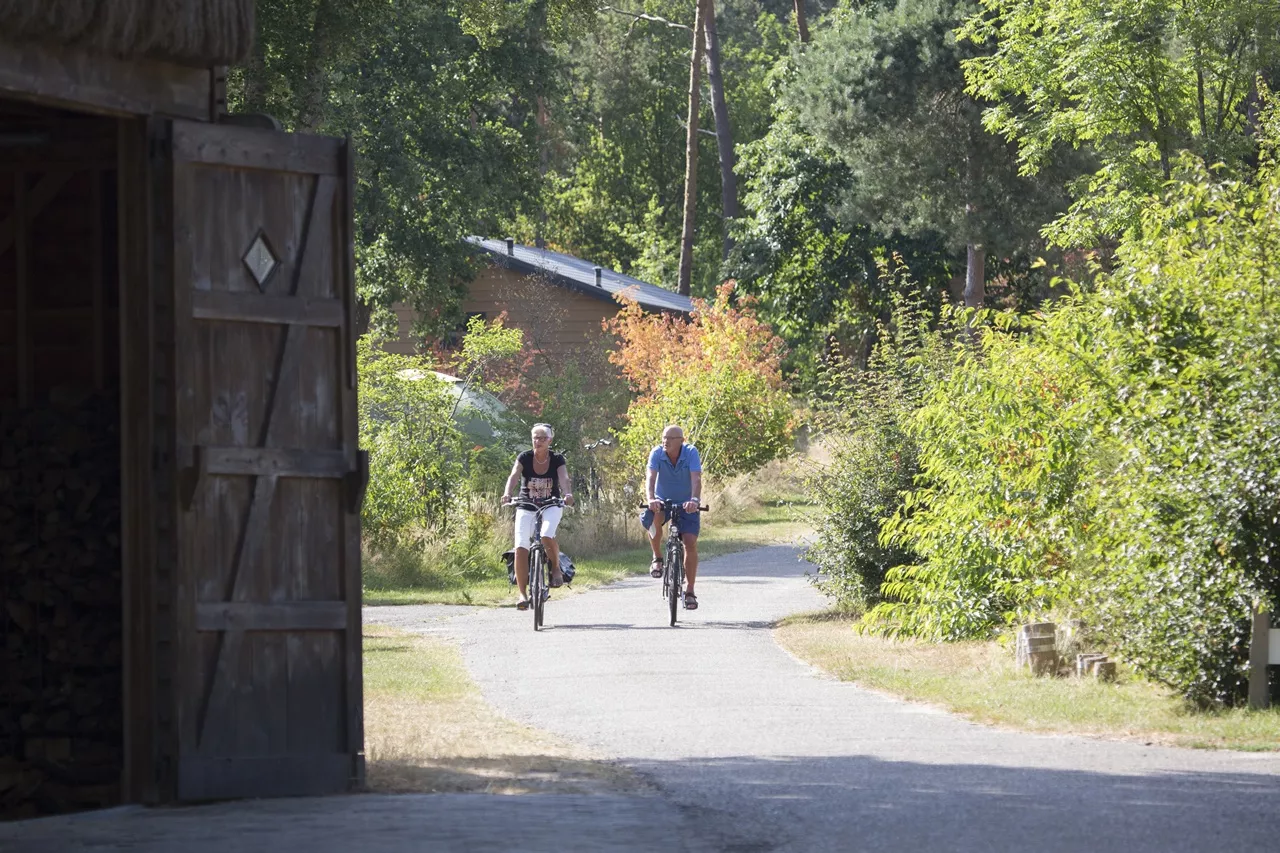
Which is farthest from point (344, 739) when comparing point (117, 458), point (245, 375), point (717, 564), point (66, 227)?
point (717, 564)

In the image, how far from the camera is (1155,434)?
474 inches

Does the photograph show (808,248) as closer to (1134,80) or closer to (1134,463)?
(1134,80)

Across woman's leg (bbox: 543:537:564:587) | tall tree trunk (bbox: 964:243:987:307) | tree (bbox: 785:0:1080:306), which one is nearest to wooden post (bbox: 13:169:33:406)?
woman's leg (bbox: 543:537:564:587)

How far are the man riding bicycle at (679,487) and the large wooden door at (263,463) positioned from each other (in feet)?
30.1

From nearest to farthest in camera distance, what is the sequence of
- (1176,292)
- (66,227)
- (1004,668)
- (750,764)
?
1. (750,764)
2. (66,227)
3. (1176,292)
4. (1004,668)

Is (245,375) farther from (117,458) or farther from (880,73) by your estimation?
(880,73)

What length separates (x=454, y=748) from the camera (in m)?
10.3

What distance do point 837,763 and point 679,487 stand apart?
898cm

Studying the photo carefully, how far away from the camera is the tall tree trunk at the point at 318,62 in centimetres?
1370

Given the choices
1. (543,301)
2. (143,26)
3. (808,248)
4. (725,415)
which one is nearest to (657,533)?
(143,26)

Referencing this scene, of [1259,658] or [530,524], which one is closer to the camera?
[1259,658]

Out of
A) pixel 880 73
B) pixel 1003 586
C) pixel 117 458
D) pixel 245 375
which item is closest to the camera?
pixel 245 375

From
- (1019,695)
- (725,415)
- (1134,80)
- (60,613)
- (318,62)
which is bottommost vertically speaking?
(1019,695)

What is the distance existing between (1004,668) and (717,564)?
38.4 ft
